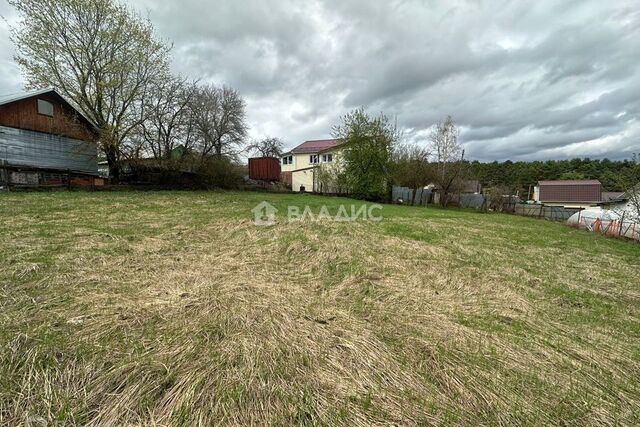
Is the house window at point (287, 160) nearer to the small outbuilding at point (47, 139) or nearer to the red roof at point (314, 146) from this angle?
the red roof at point (314, 146)

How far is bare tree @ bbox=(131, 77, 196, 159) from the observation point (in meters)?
17.4

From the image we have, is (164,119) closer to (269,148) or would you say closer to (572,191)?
(269,148)

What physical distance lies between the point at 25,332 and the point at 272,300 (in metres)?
1.90

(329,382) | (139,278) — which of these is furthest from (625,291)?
(139,278)

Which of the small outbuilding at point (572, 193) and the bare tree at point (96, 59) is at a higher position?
the bare tree at point (96, 59)

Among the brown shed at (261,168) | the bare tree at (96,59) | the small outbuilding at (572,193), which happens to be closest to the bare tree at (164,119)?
the bare tree at (96,59)

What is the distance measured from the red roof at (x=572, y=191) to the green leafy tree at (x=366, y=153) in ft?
91.3

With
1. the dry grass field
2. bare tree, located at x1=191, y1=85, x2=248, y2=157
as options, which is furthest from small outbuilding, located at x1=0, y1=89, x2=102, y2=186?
the dry grass field

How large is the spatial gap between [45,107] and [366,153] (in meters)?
23.0

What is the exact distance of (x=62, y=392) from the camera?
1.45 meters

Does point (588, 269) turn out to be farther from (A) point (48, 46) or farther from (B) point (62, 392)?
(A) point (48, 46)

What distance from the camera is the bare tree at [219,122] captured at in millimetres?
25031

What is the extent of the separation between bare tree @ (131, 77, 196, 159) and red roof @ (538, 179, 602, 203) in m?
45.0

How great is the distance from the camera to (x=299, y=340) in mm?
2072
